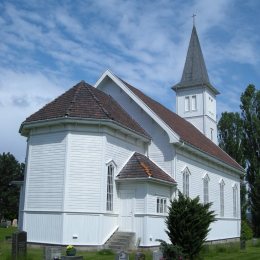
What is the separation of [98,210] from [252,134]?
99.4 feet

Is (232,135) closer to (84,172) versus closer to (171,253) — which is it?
(84,172)

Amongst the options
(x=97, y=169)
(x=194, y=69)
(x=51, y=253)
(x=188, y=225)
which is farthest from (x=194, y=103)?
(x=51, y=253)

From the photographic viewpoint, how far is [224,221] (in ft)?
113

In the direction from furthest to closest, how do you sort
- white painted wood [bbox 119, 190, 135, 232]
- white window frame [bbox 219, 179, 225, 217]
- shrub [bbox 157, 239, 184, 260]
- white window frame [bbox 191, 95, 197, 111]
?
white window frame [bbox 191, 95, 197, 111]
white window frame [bbox 219, 179, 225, 217]
white painted wood [bbox 119, 190, 135, 232]
shrub [bbox 157, 239, 184, 260]

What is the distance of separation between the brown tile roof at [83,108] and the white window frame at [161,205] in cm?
415

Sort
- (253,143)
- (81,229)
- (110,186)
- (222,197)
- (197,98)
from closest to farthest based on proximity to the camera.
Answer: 1. (81,229)
2. (110,186)
3. (222,197)
4. (197,98)
5. (253,143)

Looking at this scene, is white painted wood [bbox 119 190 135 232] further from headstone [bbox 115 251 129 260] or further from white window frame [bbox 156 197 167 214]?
headstone [bbox 115 251 129 260]

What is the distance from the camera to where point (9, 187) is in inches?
2557

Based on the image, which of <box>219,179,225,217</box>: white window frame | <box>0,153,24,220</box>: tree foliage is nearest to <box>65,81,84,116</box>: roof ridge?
<box>219,179,225,217</box>: white window frame

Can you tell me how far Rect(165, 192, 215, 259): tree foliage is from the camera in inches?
721

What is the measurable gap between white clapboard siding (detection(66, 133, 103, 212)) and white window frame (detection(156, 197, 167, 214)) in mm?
3907

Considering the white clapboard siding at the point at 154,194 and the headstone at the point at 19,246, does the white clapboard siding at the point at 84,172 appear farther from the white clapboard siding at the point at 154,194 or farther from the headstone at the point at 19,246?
the headstone at the point at 19,246

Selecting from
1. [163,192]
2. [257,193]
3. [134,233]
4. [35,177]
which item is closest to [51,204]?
[35,177]

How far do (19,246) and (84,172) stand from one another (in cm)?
640
